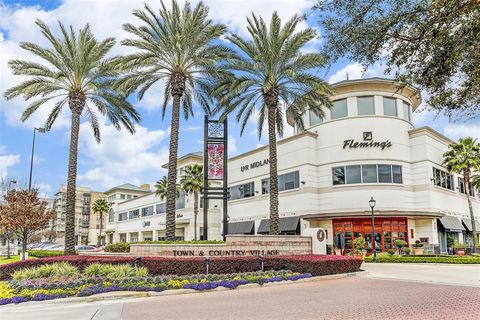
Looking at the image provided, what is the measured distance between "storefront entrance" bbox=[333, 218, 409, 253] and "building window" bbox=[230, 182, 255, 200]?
1274 cm

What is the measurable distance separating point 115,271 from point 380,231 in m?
27.3

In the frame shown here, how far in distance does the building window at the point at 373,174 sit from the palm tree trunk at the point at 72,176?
913 inches

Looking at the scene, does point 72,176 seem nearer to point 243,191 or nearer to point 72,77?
point 72,77

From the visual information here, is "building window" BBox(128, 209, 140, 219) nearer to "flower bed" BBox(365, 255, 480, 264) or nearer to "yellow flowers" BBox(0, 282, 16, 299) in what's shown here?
"flower bed" BBox(365, 255, 480, 264)

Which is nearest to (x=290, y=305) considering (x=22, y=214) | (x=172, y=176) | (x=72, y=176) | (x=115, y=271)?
(x=115, y=271)

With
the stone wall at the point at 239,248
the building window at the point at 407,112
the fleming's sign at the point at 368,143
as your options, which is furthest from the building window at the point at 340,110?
the stone wall at the point at 239,248

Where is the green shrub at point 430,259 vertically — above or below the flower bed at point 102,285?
below

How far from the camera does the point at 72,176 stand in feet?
85.8

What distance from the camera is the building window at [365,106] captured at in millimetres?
38625

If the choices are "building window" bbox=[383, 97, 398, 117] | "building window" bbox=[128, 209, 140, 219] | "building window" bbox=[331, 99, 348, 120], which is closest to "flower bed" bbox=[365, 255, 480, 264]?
"building window" bbox=[331, 99, 348, 120]

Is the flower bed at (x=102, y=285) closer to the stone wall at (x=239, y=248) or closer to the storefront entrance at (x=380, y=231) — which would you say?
the stone wall at (x=239, y=248)

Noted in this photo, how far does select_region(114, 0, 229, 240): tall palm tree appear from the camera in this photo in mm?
24594

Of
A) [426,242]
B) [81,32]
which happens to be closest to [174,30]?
[81,32]

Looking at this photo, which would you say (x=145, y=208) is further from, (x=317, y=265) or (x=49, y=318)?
Answer: (x=49, y=318)
